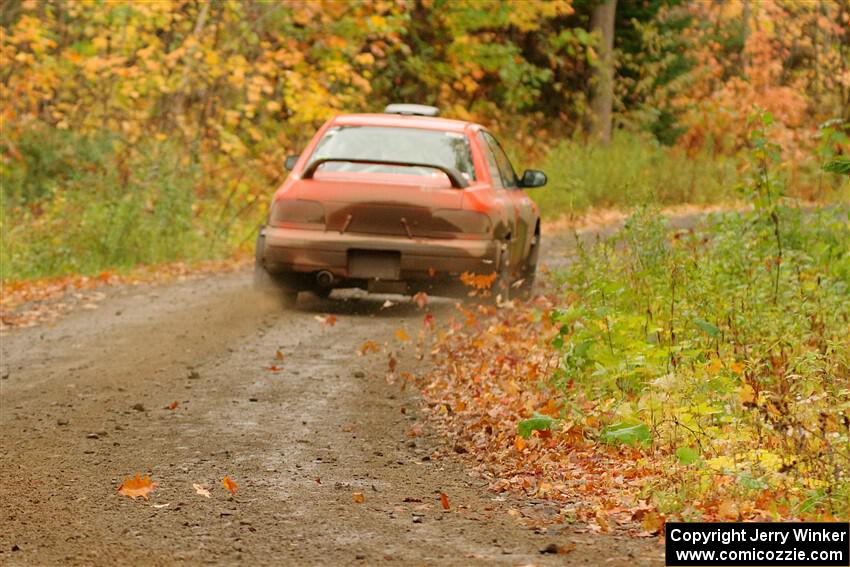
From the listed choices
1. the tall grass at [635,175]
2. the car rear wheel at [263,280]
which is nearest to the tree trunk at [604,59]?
the tall grass at [635,175]

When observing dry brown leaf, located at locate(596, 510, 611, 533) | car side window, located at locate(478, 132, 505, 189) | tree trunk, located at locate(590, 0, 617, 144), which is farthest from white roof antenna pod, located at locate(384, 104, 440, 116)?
tree trunk, located at locate(590, 0, 617, 144)

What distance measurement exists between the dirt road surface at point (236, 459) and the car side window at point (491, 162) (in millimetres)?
1876

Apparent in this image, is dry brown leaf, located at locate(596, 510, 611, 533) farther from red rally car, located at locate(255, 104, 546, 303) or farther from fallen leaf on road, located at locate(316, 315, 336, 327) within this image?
fallen leaf on road, located at locate(316, 315, 336, 327)

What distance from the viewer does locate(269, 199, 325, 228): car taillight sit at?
1245 centimetres

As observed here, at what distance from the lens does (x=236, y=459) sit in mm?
7281

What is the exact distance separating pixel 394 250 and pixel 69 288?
184 inches

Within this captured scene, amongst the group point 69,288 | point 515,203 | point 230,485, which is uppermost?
point 230,485

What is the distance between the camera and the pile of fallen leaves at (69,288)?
13453mm

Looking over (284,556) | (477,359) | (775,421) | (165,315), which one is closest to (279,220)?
(165,315)

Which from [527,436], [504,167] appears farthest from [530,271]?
[527,436]

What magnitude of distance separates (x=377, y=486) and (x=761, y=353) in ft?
8.83

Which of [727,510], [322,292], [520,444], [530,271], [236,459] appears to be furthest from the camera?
[530,271]

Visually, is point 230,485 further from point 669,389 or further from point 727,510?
point 669,389

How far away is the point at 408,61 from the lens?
30.0 m
